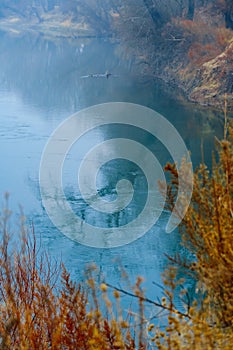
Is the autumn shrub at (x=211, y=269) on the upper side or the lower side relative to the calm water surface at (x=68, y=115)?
lower

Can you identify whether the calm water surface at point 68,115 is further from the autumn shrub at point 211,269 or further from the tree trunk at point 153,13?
the autumn shrub at point 211,269

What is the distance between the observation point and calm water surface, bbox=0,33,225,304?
416 inches

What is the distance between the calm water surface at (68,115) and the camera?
10578 millimetres

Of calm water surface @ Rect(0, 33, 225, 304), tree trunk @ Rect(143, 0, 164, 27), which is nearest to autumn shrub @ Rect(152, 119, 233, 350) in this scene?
calm water surface @ Rect(0, 33, 225, 304)

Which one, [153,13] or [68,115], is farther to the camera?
[153,13]

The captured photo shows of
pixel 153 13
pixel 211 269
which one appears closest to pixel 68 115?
pixel 153 13

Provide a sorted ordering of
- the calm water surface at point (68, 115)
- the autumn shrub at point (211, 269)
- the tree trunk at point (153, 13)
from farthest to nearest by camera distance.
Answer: the tree trunk at point (153, 13) → the calm water surface at point (68, 115) → the autumn shrub at point (211, 269)

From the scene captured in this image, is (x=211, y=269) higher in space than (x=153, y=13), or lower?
lower

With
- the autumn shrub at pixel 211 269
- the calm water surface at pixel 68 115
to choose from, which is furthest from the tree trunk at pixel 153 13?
the autumn shrub at pixel 211 269

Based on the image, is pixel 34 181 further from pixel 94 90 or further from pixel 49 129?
pixel 94 90

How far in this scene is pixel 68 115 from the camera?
20.3m

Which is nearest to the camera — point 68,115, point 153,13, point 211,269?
point 211,269

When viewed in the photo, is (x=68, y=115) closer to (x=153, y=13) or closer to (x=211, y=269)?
(x=153, y=13)

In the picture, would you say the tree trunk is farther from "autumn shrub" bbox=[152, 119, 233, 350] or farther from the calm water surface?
"autumn shrub" bbox=[152, 119, 233, 350]
